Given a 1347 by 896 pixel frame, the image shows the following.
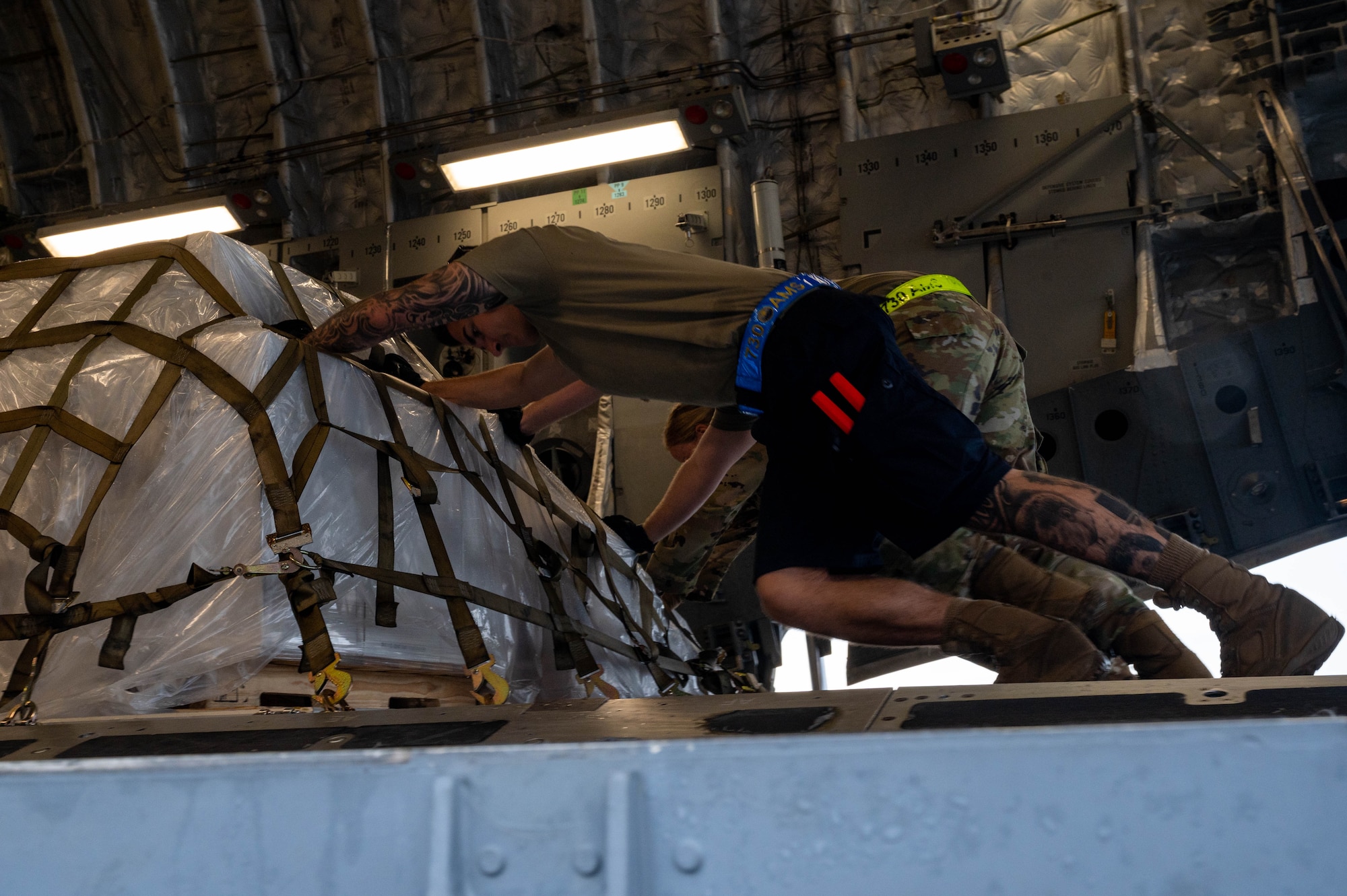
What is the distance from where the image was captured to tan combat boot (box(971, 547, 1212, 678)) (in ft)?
9.32

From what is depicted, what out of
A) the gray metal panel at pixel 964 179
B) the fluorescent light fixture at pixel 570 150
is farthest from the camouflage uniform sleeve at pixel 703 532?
the fluorescent light fixture at pixel 570 150

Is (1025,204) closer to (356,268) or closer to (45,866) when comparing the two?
(356,268)

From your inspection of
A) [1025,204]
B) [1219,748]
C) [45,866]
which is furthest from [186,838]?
[1025,204]

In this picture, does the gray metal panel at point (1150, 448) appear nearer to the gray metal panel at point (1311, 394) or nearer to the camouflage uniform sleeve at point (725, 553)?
the gray metal panel at point (1311, 394)

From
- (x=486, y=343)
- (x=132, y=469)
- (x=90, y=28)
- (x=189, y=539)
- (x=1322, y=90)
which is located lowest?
(x=189, y=539)

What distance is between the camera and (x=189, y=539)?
2.41 metres

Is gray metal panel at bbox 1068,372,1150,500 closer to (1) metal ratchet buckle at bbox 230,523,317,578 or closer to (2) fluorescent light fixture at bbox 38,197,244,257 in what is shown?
(1) metal ratchet buckle at bbox 230,523,317,578

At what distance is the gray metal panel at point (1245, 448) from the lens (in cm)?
563

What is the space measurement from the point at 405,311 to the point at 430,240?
5.31 metres

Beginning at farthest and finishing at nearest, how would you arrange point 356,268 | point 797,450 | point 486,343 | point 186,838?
point 356,268 < point 486,343 < point 797,450 < point 186,838

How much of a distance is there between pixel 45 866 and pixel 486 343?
7.30ft

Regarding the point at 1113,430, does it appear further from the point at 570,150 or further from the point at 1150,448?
the point at 570,150

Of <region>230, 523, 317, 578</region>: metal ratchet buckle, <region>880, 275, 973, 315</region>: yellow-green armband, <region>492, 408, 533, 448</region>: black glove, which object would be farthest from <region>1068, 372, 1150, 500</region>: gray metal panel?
<region>230, 523, 317, 578</region>: metal ratchet buckle

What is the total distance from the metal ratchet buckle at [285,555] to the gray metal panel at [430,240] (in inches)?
224
